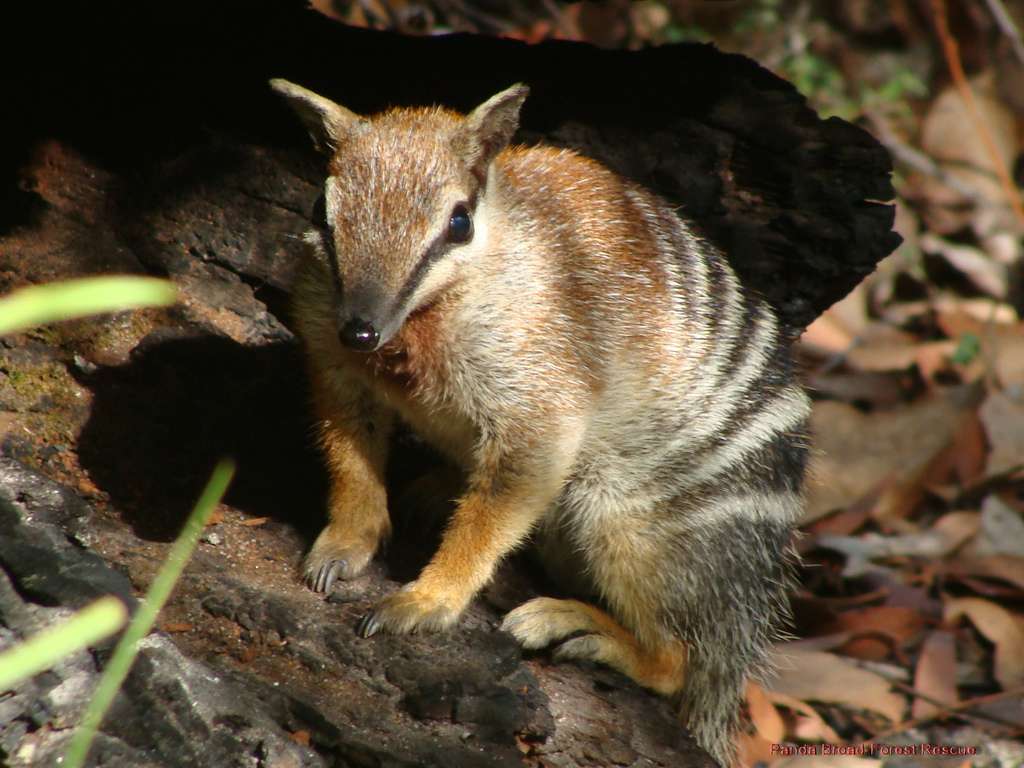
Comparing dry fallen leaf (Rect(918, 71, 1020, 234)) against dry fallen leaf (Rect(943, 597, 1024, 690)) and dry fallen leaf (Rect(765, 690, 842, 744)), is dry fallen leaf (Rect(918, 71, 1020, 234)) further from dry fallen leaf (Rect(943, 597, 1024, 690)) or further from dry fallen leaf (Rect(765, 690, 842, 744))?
dry fallen leaf (Rect(765, 690, 842, 744))

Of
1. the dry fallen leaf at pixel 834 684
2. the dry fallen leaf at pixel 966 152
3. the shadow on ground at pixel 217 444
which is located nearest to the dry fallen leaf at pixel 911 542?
the dry fallen leaf at pixel 834 684

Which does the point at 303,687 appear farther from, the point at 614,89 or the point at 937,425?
the point at 937,425

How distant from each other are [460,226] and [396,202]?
0.29m

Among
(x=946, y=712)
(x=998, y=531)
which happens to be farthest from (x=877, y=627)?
(x=998, y=531)

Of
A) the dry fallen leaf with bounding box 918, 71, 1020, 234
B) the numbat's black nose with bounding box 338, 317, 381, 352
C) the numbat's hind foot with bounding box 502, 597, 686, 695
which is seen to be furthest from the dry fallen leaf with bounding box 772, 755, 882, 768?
the dry fallen leaf with bounding box 918, 71, 1020, 234

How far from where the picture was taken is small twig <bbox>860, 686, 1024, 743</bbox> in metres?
5.46

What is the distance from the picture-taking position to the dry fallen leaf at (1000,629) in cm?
573

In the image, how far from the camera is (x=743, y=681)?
4734 millimetres

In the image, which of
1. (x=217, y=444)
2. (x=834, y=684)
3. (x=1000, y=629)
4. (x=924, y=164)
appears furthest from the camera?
(x=924, y=164)

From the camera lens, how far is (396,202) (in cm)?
351

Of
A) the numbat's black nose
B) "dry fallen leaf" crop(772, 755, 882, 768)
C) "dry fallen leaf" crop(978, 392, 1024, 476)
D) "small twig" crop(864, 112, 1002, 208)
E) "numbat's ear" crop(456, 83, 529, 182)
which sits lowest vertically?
"dry fallen leaf" crop(772, 755, 882, 768)

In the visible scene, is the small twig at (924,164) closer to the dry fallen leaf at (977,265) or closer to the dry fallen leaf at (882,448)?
the dry fallen leaf at (977,265)

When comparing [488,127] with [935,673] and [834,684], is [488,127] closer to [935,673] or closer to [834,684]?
[834,684]

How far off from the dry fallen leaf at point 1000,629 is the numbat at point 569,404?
1.64 m
